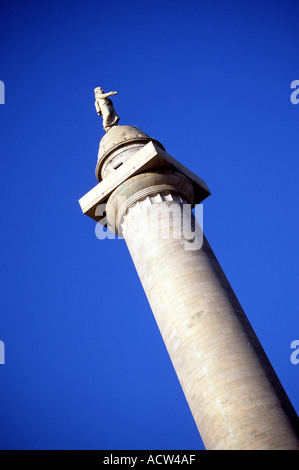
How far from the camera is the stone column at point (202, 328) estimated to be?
1221cm

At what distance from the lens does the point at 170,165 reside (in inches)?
719

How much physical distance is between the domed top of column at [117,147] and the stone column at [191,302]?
0.04 meters

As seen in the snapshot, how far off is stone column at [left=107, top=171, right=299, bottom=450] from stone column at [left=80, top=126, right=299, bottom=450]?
24mm

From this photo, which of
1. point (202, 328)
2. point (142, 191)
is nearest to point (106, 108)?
point (142, 191)

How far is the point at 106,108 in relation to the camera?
71.6ft

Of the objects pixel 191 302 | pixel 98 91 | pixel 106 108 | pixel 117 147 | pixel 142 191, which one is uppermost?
pixel 98 91

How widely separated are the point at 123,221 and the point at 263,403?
25.1 feet

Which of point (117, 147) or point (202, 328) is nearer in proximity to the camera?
point (202, 328)

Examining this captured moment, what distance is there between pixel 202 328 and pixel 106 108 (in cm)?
1141

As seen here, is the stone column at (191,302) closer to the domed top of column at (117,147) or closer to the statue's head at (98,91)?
the domed top of column at (117,147)

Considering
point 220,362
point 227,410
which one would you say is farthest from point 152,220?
point 227,410

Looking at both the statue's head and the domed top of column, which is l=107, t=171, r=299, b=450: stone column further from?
the statue's head

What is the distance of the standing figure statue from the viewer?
70.5ft

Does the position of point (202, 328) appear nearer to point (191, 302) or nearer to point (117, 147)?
point (191, 302)
